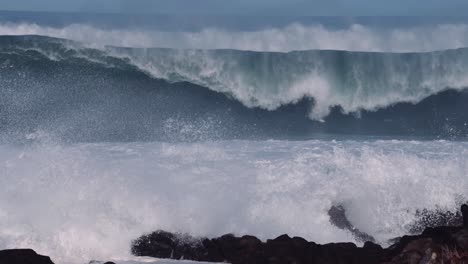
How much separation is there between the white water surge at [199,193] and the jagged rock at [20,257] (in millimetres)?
1102

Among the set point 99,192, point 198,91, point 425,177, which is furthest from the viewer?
point 198,91

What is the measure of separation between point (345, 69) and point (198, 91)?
3.82 meters

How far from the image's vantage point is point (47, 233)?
7891mm

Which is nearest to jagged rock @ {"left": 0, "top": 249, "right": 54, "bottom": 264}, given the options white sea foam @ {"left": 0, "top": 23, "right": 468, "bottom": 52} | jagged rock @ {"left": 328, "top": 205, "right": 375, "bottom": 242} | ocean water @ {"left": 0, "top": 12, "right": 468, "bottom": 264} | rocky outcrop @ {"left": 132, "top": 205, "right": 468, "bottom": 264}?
ocean water @ {"left": 0, "top": 12, "right": 468, "bottom": 264}

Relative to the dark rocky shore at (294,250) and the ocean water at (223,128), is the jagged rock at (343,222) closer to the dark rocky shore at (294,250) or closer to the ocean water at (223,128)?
the ocean water at (223,128)

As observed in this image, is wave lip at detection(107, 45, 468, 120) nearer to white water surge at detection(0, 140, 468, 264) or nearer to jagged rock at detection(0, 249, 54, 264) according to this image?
white water surge at detection(0, 140, 468, 264)

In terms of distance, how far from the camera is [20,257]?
639cm

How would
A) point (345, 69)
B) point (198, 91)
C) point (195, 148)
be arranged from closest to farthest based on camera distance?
1. point (195, 148)
2. point (198, 91)
3. point (345, 69)

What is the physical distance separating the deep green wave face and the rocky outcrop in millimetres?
6168

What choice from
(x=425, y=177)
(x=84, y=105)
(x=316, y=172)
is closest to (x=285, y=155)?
(x=316, y=172)

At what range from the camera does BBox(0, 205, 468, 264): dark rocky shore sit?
6.41m

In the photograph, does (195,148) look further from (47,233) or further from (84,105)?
(84,105)

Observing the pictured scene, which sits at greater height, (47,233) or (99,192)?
(99,192)

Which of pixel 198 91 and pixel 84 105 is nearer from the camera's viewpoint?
pixel 84 105
